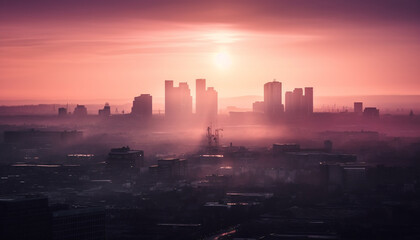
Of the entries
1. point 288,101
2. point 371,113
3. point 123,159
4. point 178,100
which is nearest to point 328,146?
point 371,113

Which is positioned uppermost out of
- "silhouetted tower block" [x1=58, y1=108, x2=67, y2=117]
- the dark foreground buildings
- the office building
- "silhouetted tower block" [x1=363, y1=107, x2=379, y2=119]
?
"silhouetted tower block" [x1=58, y1=108, x2=67, y2=117]

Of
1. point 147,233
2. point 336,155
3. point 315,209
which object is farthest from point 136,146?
point 147,233

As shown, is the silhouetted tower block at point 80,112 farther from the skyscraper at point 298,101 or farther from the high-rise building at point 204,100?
the skyscraper at point 298,101

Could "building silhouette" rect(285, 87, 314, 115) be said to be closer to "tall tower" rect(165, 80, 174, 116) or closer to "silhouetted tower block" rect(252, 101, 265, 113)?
"silhouetted tower block" rect(252, 101, 265, 113)

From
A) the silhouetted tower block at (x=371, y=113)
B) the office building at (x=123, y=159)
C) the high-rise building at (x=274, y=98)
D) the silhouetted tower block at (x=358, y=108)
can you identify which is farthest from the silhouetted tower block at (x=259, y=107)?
the office building at (x=123, y=159)

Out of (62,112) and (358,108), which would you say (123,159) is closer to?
(62,112)

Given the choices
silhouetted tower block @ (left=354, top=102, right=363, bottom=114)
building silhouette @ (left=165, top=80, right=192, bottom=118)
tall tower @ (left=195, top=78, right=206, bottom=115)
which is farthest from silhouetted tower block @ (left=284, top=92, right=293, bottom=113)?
building silhouette @ (left=165, top=80, right=192, bottom=118)
